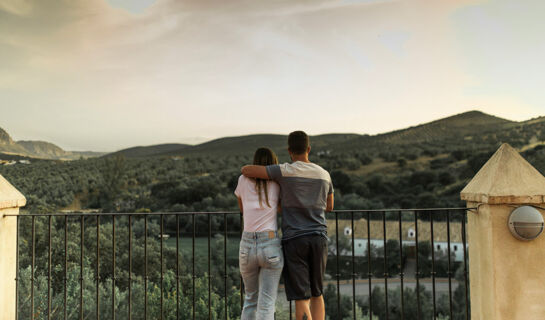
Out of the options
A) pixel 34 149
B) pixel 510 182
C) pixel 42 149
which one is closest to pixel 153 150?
pixel 42 149

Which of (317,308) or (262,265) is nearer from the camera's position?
(262,265)

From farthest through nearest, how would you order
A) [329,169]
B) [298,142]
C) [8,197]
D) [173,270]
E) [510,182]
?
[329,169] → [173,270] → [8,197] → [510,182] → [298,142]

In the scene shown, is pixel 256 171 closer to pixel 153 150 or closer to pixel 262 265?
pixel 262 265

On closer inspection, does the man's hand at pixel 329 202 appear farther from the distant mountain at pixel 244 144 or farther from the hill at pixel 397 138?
the distant mountain at pixel 244 144

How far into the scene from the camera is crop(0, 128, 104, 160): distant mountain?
25438 millimetres

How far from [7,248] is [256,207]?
7.99 feet

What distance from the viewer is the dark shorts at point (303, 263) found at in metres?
2.77

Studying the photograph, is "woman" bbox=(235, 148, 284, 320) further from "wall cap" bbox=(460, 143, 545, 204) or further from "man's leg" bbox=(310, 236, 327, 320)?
"wall cap" bbox=(460, 143, 545, 204)

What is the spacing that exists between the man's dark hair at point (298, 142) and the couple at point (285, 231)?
26 mm

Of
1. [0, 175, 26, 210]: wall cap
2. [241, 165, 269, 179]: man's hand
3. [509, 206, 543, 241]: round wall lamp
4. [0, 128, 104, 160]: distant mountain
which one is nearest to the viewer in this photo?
[241, 165, 269, 179]: man's hand

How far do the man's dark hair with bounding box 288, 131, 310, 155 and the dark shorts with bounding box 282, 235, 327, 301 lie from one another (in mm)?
602

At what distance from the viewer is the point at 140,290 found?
1170 cm

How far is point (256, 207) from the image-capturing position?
2.80 metres

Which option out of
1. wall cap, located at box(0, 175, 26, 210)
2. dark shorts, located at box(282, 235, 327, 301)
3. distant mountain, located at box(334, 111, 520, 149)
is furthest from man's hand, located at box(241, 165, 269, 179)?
distant mountain, located at box(334, 111, 520, 149)
